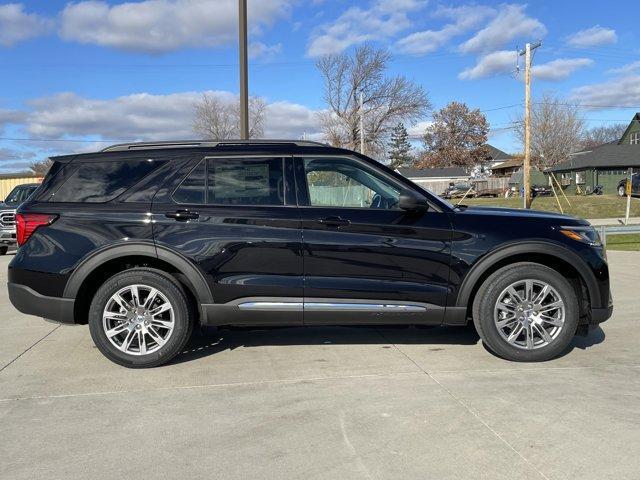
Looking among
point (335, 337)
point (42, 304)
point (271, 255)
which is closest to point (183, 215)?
point (271, 255)

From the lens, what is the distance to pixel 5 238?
13.9 metres

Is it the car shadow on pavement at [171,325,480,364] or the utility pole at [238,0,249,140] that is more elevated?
the utility pole at [238,0,249,140]

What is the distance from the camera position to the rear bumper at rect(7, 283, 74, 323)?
4.61 metres

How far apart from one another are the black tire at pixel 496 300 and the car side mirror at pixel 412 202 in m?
0.87

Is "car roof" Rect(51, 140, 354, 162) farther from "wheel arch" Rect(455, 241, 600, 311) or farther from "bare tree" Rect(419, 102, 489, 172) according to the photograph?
"bare tree" Rect(419, 102, 489, 172)

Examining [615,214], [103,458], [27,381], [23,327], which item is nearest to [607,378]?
[103,458]

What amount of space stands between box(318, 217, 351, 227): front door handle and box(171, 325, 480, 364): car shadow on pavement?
1461mm

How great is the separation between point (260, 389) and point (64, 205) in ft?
7.66

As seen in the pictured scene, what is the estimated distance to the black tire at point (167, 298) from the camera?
458 centimetres

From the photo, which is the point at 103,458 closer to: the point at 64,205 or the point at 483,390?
the point at 64,205

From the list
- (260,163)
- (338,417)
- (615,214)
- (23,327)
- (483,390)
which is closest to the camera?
(338,417)

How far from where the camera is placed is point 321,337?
5.68 meters

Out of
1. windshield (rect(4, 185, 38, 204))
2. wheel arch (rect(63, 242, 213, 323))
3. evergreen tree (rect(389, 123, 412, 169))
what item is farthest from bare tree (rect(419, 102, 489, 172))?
wheel arch (rect(63, 242, 213, 323))

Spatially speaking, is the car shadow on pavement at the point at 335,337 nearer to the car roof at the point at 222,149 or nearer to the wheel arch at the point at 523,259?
the wheel arch at the point at 523,259
